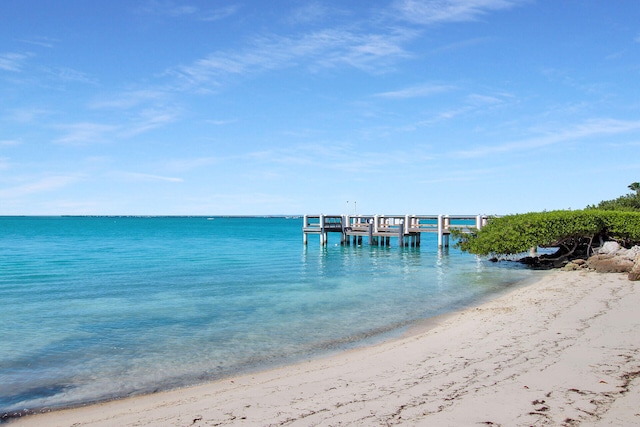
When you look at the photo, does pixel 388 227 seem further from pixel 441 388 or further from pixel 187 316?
pixel 441 388

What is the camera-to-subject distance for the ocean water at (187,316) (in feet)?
30.2

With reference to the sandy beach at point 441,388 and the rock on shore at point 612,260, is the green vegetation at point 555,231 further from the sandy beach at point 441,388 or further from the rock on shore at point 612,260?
the sandy beach at point 441,388

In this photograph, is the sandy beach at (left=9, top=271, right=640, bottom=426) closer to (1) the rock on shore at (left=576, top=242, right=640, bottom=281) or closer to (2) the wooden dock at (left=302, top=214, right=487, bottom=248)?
(1) the rock on shore at (left=576, top=242, right=640, bottom=281)

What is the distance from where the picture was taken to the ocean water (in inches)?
363

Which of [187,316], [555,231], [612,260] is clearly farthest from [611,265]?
[187,316]

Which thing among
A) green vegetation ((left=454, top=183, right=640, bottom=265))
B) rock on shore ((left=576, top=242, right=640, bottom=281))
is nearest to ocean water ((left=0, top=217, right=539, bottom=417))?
green vegetation ((left=454, top=183, right=640, bottom=265))

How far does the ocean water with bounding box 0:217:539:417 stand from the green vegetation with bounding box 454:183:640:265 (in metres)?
1.41

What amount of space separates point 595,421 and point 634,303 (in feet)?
31.2

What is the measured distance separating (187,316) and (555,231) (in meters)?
18.3

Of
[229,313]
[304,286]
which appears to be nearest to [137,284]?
[304,286]

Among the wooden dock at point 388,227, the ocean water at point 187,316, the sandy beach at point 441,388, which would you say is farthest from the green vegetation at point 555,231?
the sandy beach at point 441,388

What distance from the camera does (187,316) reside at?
47.9 ft

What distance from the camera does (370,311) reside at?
15258 mm

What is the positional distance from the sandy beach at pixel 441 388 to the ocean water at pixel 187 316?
3.83ft
